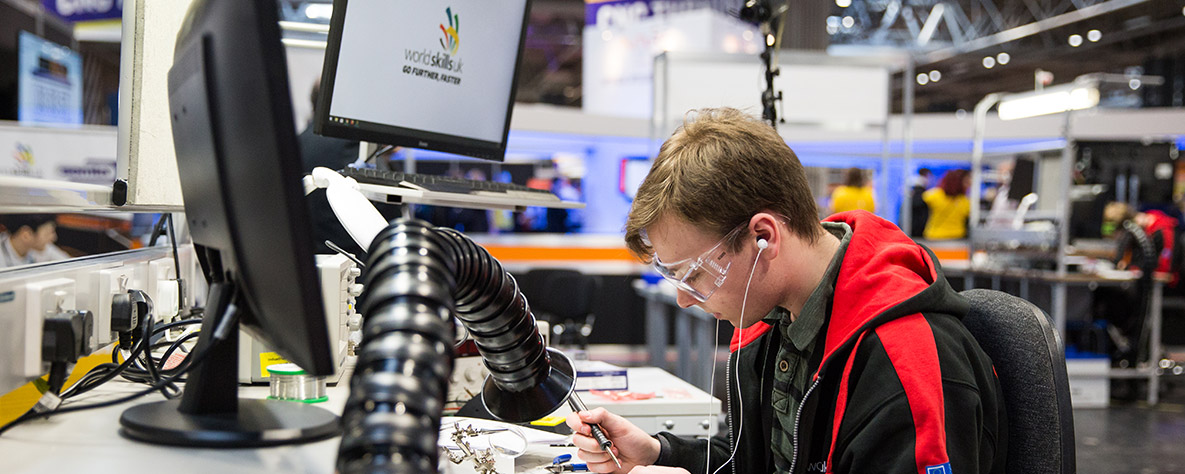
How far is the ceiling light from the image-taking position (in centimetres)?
599

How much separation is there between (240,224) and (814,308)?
808mm

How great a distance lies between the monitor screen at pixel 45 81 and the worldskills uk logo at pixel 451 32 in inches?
217

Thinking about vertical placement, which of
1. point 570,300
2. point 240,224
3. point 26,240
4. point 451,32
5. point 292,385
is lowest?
point 570,300

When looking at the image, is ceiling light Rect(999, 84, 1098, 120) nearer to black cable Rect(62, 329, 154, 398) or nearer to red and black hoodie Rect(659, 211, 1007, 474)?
red and black hoodie Rect(659, 211, 1007, 474)

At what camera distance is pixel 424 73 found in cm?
178

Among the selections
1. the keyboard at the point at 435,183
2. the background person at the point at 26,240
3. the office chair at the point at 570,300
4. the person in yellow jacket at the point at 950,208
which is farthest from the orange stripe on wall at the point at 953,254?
the background person at the point at 26,240

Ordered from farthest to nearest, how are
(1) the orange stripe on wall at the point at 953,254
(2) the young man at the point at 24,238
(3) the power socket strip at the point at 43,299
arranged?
(1) the orange stripe on wall at the point at 953,254
(2) the young man at the point at 24,238
(3) the power socket strip at the point at 43,299

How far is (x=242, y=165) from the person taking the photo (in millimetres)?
703

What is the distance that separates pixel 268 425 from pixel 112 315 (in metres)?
0.59

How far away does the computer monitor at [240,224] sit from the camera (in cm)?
64

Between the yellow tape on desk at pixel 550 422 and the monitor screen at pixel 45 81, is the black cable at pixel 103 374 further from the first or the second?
the monitor screen at pixel 45 81

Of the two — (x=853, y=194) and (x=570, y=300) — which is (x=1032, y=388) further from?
(x=853, y=194)

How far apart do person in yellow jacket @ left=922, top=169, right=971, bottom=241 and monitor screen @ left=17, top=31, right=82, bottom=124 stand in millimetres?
7924

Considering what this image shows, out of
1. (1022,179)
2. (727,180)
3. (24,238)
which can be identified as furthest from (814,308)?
(1022,179)
